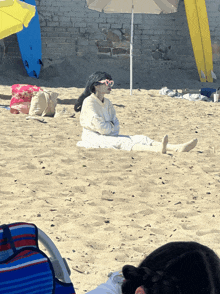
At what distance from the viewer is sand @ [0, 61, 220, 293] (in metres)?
2.42

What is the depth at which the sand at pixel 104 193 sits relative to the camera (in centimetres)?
242

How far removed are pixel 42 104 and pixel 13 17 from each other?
1.40 metres

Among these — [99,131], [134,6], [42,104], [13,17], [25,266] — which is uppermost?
[134,6]

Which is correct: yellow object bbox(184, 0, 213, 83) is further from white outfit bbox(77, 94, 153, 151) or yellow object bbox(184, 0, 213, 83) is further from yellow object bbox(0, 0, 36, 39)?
white outfit bbox(77, 94, 153, 151)

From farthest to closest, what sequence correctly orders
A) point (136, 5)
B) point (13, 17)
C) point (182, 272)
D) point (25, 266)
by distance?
point (136, 5) < point (13, 17) < point (25, 266) < point (182, 272)

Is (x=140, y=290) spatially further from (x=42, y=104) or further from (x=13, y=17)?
(x=42, y=104)

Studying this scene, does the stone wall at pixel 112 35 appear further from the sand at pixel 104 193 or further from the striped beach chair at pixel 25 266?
the striped beach chair at pixel 25 266

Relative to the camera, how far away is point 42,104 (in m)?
6.32

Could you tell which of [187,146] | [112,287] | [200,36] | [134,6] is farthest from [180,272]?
[200,36]

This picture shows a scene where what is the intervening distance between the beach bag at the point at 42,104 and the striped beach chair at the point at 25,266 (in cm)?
516

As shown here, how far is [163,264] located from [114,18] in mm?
10582

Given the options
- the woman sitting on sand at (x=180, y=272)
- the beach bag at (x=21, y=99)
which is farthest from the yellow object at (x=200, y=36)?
the woman sitting on sand at (x=180, y=272)

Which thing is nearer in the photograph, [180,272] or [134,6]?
[180,272]

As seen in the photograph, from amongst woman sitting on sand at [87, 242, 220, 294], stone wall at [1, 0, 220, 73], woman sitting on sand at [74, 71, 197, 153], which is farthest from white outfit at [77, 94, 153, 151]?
stone wall at [1, 0, 220, 73]
